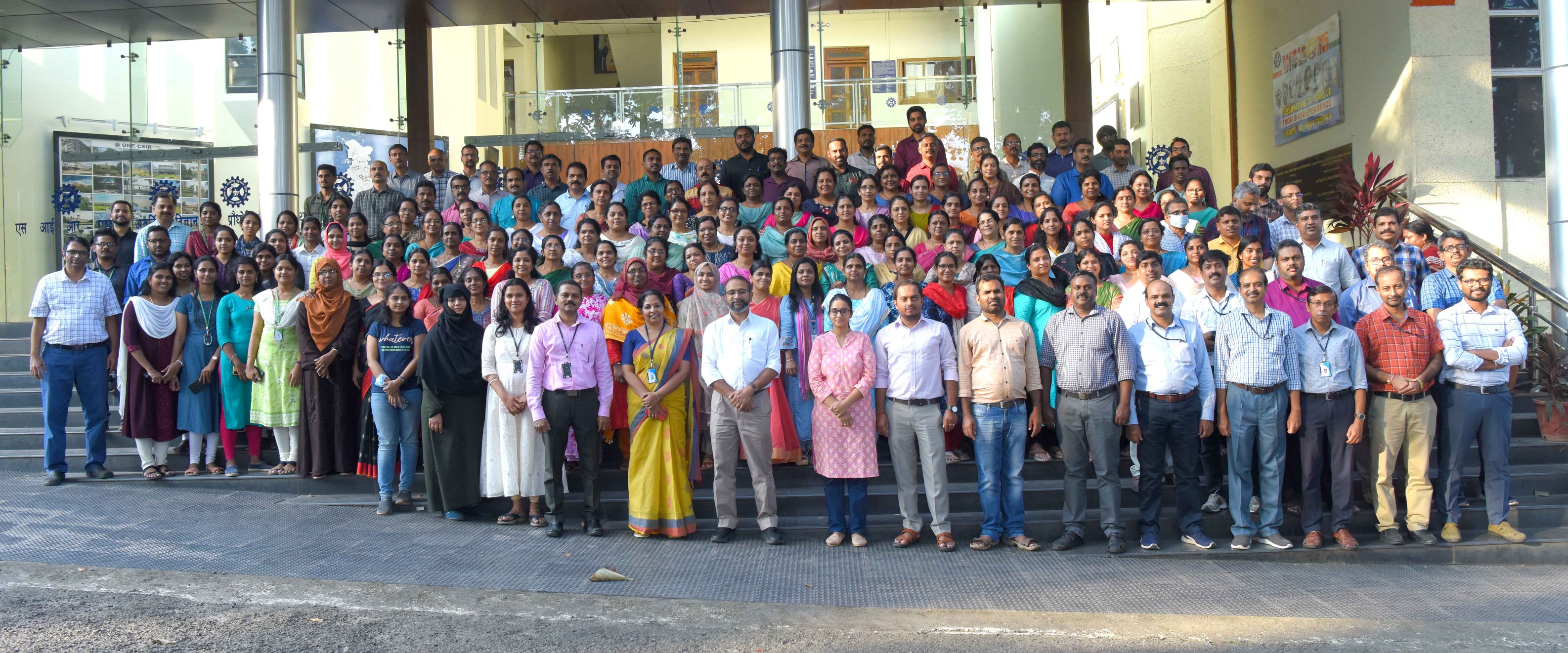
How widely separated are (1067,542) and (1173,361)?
1.22 meters

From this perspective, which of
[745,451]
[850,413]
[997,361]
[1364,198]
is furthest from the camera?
[1364,198]

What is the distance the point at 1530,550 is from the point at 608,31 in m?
10.5

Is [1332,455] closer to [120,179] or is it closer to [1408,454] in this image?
[1408,454]

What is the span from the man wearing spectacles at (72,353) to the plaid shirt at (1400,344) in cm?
854

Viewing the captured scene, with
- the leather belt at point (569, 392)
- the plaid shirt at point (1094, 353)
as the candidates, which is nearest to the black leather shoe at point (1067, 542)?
the plaid shirt at point (1094, 353)

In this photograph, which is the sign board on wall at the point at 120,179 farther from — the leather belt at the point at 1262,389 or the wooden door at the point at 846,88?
the leather belt at the point at 1262,389

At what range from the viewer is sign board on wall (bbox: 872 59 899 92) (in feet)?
39.8

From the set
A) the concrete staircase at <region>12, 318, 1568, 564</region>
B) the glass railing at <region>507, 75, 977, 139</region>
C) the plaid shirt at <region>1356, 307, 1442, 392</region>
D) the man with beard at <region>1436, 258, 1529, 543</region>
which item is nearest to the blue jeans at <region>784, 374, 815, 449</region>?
the concrete staircase at <region>12, 318, 1568, 564</region>

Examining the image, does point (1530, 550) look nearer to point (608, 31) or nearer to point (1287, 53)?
point (1287, 53)

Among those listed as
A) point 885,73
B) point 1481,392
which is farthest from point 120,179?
point 1481,392

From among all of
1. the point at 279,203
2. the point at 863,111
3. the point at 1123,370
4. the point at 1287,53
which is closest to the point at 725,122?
the point at 863,111

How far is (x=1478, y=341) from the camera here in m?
5.98

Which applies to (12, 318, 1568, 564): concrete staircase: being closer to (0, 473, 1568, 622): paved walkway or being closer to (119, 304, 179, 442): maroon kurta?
(0, 473, 1568, 622): paved walkway

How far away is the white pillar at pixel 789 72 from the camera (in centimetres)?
1080
